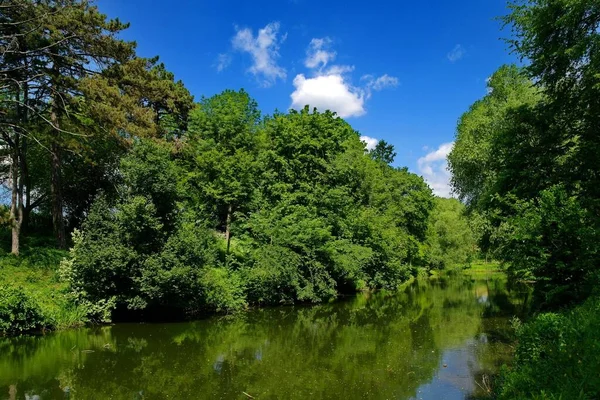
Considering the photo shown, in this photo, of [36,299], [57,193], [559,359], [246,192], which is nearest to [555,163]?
[559,359]

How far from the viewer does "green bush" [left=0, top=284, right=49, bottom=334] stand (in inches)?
612

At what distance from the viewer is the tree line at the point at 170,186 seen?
18750mm

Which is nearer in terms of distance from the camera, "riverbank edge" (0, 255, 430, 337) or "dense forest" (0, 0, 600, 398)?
"dense forest" (0, 0, 600, 398)

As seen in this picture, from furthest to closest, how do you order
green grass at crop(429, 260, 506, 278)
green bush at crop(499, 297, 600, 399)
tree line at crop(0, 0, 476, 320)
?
green grass at crop(429, 260, 506, 278), tree line at crop(0, 0, 476, 320), green bush at crop(499, 297, 600, 399)

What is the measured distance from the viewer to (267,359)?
544 inches

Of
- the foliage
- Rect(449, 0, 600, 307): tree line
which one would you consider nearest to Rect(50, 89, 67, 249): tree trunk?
Rect(449, 0, 600, 307): tree line

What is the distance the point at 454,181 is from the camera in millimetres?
33594

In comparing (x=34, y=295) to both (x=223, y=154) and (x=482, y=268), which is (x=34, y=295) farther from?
(x=482, y=268)

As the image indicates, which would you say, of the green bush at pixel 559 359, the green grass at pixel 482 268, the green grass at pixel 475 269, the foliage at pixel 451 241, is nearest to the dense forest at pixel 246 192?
the green bush at pixel 559 359

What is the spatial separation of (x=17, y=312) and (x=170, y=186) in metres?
7.77

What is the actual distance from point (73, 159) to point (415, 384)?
1029 inches

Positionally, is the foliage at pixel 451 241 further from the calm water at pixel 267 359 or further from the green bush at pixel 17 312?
the green bush at pixel 17 312

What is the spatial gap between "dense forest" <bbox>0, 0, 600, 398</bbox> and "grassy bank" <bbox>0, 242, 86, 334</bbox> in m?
0.08

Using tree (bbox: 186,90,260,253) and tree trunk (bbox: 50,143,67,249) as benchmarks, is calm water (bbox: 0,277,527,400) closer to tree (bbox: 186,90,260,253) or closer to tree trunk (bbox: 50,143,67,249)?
tree trunk (bbox: 50,143,67,249)
